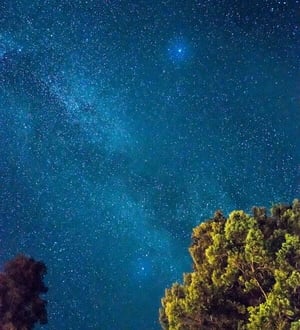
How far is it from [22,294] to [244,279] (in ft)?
36.7

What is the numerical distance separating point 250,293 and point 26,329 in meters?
11.2

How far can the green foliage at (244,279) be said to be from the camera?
15.2 metres

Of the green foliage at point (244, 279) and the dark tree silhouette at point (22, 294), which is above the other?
the dark tree silhouette at point (22, 294)

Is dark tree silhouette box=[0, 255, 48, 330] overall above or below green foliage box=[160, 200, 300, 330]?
above

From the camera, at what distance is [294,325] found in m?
14.5

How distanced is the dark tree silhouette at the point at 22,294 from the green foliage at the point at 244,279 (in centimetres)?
877

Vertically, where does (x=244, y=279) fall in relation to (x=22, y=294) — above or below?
below

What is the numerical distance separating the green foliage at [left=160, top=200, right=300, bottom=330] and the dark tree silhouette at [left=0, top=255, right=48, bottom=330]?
877cm

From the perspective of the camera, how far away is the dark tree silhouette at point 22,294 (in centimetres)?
2300

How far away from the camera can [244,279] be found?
1620 cm

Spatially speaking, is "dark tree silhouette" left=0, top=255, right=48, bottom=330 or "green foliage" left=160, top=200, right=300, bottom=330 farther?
"dark tree silhouette" left=0, top=255, right=48, bottom=330

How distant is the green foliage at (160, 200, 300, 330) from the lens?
1517 cm

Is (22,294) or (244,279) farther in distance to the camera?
(22,294)

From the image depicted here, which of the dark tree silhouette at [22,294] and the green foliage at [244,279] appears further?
the dark tree silhouette at [22,294]
